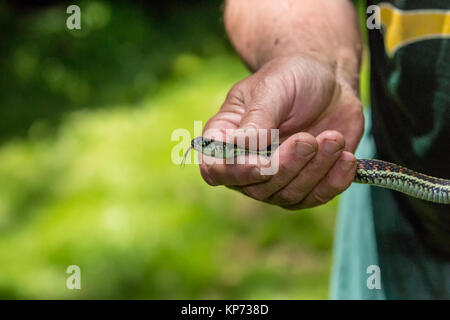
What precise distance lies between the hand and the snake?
0.13 feet

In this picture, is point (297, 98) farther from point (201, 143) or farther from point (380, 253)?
point (380, 253)

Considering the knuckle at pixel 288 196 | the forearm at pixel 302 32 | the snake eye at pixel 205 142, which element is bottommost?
the knuckle at pixel 288 196

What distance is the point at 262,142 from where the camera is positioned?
1546 millimetres

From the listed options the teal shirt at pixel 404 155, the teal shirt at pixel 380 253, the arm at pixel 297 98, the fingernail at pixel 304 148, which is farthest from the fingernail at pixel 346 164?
the teal shirt at pixel 380 253

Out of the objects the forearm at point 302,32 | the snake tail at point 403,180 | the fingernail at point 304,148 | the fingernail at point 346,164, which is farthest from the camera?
the forearm at point 302,32

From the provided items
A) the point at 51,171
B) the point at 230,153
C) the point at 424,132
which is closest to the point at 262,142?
the point at 230,153

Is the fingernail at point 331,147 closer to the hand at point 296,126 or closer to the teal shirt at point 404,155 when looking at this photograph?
the hand at point 296,126

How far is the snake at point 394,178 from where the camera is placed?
1577 mm

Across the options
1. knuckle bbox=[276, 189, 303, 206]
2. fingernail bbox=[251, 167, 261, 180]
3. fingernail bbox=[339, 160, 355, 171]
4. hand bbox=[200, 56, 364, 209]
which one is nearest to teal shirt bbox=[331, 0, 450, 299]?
hand bbox=[200, 56, 364, 209]

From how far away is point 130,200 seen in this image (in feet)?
14.8

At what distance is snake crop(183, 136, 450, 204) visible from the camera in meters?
1.58

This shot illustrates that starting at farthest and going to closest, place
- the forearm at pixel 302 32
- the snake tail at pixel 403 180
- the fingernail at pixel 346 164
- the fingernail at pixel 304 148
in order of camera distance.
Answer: the forearm at pixel 302 32 → the snake tail at pixel 403 180 → the fingernail at pixel 346 164 → the fingernail at pixel 304 148

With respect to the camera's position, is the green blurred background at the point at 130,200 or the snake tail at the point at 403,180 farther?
the green blurred background at the point at 130,200

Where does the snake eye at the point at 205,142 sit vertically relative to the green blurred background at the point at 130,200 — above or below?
below
